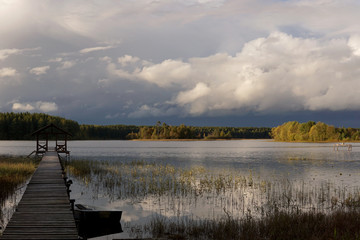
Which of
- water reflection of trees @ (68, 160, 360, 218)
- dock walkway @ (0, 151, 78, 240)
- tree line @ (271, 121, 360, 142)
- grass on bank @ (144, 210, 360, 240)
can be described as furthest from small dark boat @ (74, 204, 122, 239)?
tree line @ (271, 121, 360, 142)

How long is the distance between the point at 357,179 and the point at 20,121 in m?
164

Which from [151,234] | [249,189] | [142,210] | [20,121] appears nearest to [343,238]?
[151,234]

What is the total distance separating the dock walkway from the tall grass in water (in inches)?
161

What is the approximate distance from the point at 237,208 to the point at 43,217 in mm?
11146

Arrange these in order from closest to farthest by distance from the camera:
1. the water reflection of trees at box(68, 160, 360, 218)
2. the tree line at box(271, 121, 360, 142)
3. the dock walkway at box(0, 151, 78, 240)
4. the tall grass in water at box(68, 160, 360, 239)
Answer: the dock walkway at box(0, 151, 78, 240) < the tall grass in water at box(68, 160, 360, 239) < the water reflection of trees at box(68, 160, 360, 218) < the tree line at box(271, 121, 360, 142)

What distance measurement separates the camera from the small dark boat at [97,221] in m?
14.9

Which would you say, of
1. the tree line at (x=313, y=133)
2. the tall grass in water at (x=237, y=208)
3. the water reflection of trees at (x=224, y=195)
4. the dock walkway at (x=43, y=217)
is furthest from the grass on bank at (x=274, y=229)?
the tree line at (x=313, y=133)

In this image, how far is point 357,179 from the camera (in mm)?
30938

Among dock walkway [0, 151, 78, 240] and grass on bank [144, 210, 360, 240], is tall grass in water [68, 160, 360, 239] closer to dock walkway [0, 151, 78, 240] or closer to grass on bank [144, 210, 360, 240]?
grass on bank [144, 210, 360, 240]

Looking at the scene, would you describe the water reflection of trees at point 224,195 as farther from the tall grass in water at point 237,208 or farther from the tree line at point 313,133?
the tree line at point 313,133

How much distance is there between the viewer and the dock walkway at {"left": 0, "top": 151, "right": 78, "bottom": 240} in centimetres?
1030

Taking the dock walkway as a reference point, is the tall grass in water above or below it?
below

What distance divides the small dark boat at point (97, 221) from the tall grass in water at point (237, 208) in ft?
5.87

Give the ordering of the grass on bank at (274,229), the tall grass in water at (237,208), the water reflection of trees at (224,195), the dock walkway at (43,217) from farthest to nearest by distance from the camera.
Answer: the water reflection of trees at (224,195) → the tall grass in water at (237,208) → the grass on bank at (274,229) → the dock walkway at (43,217)
